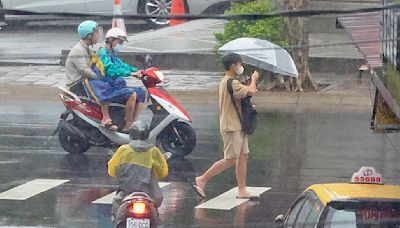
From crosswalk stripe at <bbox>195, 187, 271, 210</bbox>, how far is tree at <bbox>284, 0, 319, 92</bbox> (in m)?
6.85

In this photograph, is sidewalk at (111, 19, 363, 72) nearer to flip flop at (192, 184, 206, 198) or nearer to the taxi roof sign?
flip flop at (192, 184, 206, 198)

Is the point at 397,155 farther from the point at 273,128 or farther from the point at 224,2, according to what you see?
the point at 224,2

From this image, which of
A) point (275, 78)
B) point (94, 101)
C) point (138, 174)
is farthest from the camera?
point (275, 78)

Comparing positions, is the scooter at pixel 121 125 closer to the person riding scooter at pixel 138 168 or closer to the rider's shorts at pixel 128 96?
the rider's shorts at pixel 128 96

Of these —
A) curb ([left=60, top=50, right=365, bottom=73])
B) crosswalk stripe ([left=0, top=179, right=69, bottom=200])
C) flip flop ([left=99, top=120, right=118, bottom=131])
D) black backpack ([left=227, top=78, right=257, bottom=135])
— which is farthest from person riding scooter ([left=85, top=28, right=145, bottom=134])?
curb ([left=60, top=50, right=365, bottom=73])

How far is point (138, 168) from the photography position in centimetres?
1034

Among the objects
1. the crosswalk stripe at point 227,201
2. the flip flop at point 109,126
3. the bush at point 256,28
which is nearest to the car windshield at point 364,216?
the crosswalk stripe at point 227,201

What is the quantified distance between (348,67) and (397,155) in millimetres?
6513

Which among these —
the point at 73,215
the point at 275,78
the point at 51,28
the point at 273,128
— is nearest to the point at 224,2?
the point at 51,28

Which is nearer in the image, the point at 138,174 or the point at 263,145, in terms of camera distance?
the point at 138,174

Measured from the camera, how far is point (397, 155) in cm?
1520

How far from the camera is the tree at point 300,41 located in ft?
64.7

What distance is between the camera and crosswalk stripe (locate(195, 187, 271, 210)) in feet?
40.3

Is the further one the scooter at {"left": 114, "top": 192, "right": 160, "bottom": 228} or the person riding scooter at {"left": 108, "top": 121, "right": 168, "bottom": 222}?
the person riding scooter at {"left": 108, "top": 121, "right": 168, "bottom": 222}
